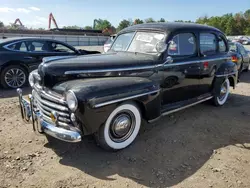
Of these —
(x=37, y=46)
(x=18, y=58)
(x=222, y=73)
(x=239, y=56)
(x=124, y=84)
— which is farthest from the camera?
(x=239, y=56)

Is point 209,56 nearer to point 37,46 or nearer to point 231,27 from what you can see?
point 37,46

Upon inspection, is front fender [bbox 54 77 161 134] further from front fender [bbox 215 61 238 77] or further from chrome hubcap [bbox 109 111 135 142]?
front fender [bbox 215 61 238 77]

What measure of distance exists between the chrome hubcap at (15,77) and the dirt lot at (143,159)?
2.52 metres

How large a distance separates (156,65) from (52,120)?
195 cm

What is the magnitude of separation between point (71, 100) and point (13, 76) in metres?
A: 4.88

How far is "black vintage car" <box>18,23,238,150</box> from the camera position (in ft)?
10.1

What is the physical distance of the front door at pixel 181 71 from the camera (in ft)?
14.0

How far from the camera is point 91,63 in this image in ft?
12.2

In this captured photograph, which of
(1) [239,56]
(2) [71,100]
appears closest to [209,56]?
(2) [71,100]

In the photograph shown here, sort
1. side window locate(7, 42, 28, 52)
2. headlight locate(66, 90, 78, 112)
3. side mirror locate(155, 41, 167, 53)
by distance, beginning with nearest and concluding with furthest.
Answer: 1. headlight locate(66, 90, 78, 112)
2. side mirror locate(155, 41, 167, 53)
3. side window locate(7, 42, 28, 52)

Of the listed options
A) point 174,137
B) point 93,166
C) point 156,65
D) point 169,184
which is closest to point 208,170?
point 169,184


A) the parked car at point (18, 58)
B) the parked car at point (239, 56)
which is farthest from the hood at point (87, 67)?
the parked car at point (239, 56)

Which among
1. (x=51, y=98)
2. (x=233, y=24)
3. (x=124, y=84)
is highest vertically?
(x=233, y=24)

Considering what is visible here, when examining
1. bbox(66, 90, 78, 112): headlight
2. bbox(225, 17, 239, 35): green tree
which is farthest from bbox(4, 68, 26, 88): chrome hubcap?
bbox(225, 17, 239, 35): green tree
